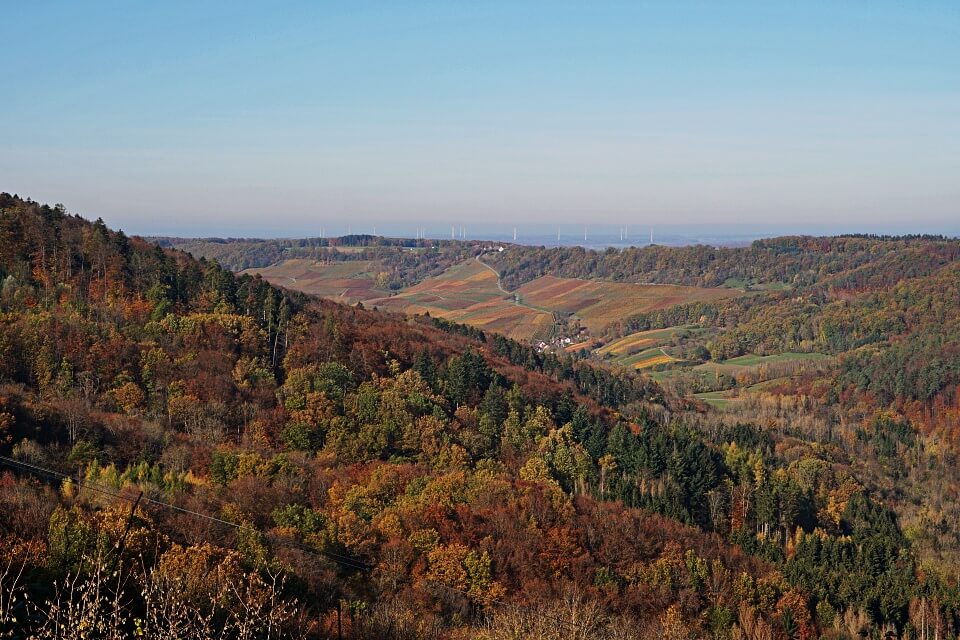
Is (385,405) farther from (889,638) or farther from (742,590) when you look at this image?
(889,638)

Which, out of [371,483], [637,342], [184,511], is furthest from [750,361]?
[184,511]

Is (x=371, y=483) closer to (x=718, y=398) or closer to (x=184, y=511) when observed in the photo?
(x=184, y=511)

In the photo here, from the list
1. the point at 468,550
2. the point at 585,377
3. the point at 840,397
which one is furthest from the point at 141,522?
the point at 840,397

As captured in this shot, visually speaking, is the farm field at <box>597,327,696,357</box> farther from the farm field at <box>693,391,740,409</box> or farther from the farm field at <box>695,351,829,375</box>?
the farm field at <box>693,391,740,409</box>

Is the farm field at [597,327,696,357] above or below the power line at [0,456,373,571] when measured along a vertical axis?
below

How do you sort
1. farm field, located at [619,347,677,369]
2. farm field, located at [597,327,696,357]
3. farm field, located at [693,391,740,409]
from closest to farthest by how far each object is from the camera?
farm field, located at [693,391,740,409] < farm field, located at [619,347,677,369] < farm field, located at [597,327,696,357]

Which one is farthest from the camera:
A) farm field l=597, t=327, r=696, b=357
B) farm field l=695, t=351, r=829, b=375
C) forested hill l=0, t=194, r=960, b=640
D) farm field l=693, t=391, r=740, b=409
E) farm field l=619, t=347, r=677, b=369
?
farm field l=597, t=327, r=696, b=357

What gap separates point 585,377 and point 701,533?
4461 centimetres

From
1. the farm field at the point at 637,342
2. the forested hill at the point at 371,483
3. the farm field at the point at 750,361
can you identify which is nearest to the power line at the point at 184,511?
the forested hill at the point at 371,483

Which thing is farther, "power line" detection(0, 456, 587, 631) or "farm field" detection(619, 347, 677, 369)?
"farm field" detection(619, 347, 677, 369)

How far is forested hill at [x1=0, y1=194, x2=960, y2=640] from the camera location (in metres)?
31.3

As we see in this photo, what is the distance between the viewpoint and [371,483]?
4975 cm

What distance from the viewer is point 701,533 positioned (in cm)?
5828

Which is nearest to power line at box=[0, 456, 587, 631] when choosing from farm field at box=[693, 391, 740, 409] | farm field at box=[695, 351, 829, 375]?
farm field at box=[693, 391, 740, 409]
